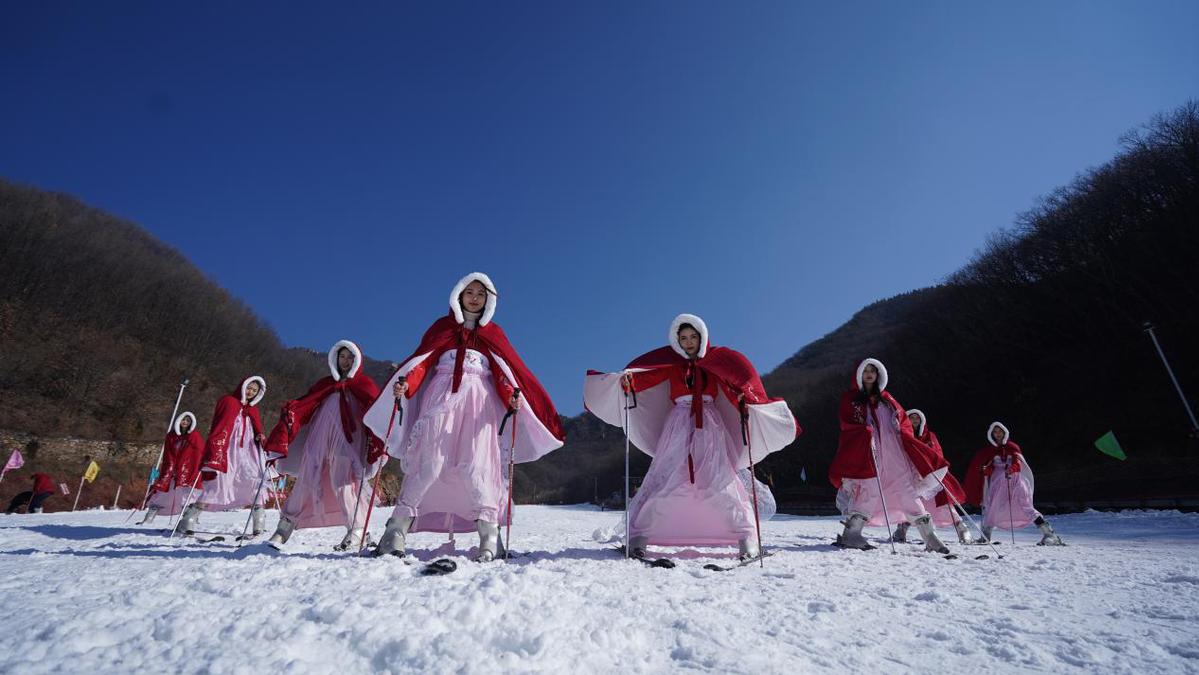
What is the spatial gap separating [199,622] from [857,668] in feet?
7.85

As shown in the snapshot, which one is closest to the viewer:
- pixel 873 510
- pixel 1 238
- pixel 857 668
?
pixel 857 668

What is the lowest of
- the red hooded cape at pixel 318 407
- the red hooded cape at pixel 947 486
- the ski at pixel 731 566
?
the ski at pixel 731 566

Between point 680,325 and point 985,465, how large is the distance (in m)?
8.15

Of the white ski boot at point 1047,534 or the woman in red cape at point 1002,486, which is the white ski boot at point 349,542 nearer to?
the woman in red cape at point 1002,486

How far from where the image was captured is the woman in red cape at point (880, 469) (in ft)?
21.3

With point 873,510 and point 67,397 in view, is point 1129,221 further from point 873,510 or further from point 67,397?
point 67,397

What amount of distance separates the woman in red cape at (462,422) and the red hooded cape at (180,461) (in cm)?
668

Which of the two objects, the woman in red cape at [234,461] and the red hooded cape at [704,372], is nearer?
the red hooded cape at [704,372]

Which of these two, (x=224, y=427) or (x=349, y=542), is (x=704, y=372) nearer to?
(x=349, y=542)

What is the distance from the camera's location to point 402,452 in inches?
171

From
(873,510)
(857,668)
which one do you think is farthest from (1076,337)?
(857,668)

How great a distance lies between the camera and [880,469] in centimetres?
676

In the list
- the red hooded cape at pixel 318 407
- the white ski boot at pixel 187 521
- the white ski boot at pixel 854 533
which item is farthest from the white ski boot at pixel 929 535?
the white ski boot at pixel 187 521

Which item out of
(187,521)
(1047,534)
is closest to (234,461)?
(187,521)
